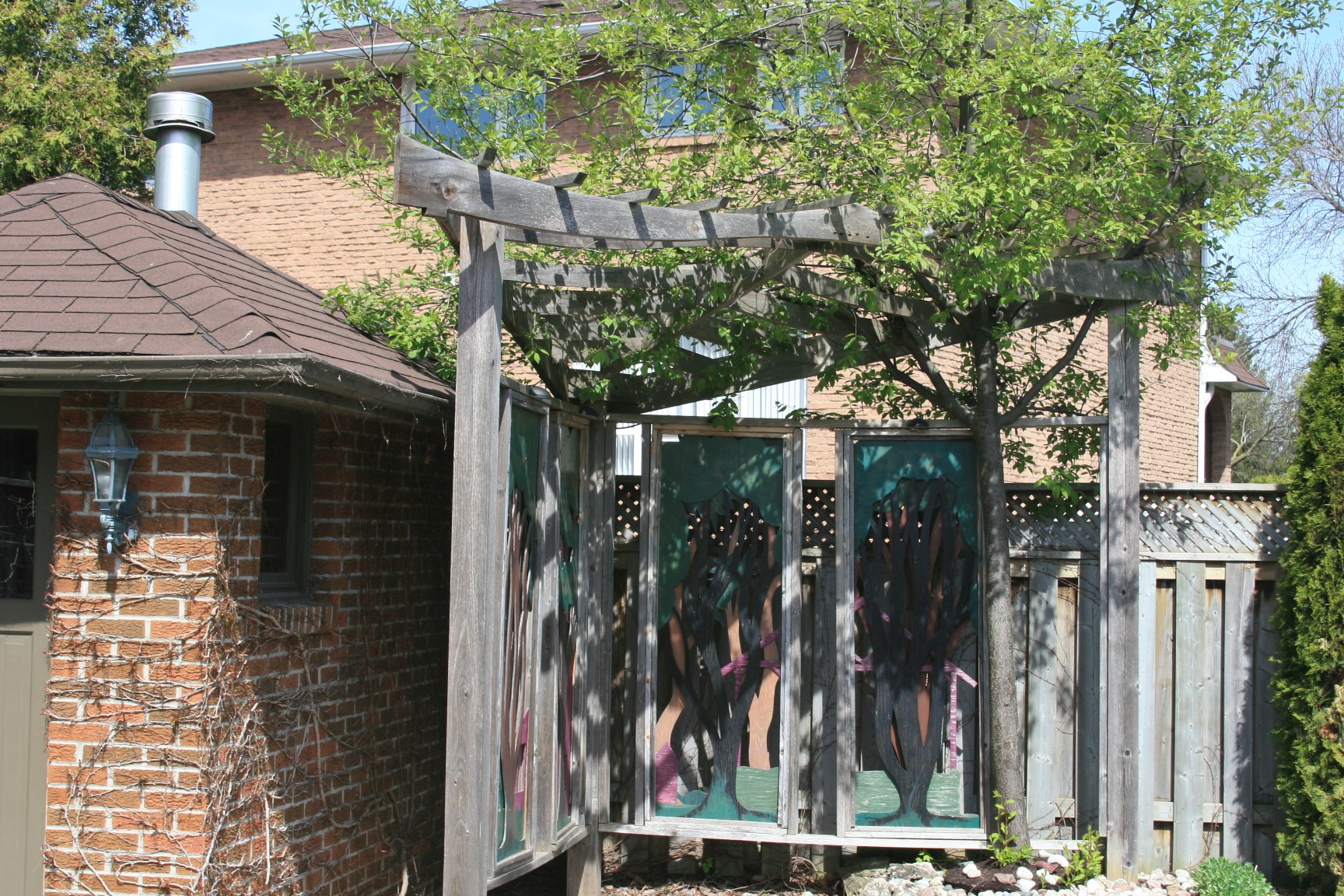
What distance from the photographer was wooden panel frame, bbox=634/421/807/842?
238 inches

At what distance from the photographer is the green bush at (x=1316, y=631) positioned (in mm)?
5547

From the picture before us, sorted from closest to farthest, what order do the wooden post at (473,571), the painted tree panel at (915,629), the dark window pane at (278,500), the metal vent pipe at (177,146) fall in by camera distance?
the wooden post at (473,571) < the dark window pane at (278,500) < the painted tree panel at (915,629) < the metal vent pipe at (177,146)

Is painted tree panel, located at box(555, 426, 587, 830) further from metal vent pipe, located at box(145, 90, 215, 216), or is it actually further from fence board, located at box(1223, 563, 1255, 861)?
fence board, located at box(1223, 563, 1255, 861)

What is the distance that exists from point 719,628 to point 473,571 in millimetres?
2329

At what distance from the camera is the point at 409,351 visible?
586 cm

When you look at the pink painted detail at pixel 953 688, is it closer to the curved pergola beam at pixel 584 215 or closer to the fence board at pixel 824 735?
the fence board at pixel 824 735

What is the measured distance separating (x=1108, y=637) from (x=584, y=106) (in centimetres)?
392

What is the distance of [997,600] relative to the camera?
5957mm

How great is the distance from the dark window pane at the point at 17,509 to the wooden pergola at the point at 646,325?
76.4 inches

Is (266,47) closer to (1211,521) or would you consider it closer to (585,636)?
(585,636)

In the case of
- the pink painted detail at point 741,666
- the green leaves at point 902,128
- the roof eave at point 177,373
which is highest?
the green leaves at point 902,128

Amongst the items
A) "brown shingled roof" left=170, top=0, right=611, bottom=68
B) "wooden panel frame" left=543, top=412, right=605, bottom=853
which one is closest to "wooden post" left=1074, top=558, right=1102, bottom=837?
"wooden panel frame" left=543, top=412, right=605, bottom=853

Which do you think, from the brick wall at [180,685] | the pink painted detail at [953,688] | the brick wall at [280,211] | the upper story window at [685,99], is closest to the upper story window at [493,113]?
the upper story window at [685,99]

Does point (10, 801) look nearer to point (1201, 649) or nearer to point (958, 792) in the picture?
point (958, 792)
